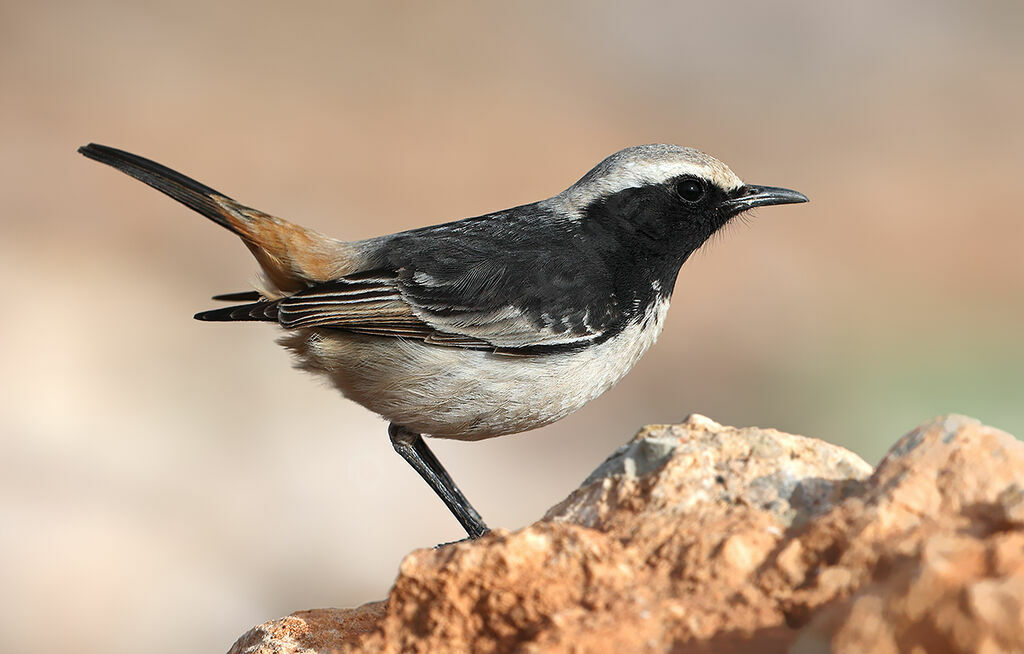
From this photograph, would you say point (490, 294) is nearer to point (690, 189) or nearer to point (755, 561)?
point (690, 189)

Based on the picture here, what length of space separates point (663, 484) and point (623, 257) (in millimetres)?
2412

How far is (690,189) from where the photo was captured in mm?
5633

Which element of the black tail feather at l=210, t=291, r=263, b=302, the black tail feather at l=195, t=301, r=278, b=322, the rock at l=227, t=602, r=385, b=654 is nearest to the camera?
the rock at l=227, t=602, r=385, b=654

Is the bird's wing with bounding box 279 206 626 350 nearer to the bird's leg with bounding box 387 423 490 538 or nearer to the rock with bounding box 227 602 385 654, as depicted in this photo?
the bird's leg with bounding box 387 423 490 538

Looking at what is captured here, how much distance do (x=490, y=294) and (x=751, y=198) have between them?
4.98 ft

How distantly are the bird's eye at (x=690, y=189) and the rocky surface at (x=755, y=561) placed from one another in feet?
7.79

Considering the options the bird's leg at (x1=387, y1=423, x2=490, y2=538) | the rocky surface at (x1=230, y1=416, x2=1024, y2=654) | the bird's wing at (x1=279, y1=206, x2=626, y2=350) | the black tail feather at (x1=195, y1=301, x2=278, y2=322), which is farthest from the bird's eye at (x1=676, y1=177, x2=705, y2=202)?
the rocky surface at (x1=230, y1=416, x2=1024, y2=654)

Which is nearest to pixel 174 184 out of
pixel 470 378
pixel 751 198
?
pixel 470 378

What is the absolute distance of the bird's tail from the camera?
5.78 m

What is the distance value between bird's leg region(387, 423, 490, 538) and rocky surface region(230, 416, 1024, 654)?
235 cm

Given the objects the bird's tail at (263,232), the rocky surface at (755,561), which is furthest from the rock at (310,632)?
the bird's tail at (263,232)

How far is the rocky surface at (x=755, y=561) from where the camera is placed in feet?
7.51

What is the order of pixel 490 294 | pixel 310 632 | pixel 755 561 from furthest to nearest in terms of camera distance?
pixel 490 294, pixel 310 632, pixel 755 561

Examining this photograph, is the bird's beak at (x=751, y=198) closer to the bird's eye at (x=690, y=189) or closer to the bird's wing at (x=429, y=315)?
the bird's eye at (x=690, y=189)
